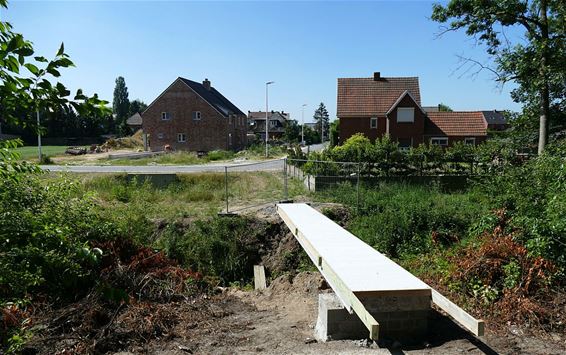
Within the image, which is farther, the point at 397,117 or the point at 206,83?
the point at 206,83

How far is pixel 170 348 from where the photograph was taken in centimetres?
611

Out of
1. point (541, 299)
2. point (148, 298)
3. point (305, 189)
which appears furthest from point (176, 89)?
point (541, 299)

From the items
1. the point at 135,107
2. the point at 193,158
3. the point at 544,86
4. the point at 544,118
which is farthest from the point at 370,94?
the point at 135,107

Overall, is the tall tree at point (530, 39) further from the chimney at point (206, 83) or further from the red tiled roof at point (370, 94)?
the chimney at point (206, 83)

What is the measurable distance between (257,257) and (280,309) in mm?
4214

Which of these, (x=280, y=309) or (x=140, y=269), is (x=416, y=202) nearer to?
(x=280, y=309)

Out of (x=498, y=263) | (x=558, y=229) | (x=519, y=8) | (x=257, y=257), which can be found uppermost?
(x=519, y=8)

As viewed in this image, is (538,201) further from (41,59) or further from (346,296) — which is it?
(41,59)

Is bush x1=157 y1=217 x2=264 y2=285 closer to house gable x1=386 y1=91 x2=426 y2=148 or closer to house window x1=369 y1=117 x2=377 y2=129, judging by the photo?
house gable x1=386 y1=91 x2=426 y2=148

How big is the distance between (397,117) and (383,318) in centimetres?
3568

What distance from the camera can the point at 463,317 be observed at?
4.98 m

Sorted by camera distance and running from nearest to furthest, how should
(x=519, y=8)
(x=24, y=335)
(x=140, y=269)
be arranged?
(x=24, y=335), (x=140, y=269), (x=519, y=8)

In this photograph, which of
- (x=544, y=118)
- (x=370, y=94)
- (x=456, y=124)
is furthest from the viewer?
(x=370, y=94)

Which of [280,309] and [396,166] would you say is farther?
[396,166]
